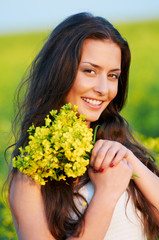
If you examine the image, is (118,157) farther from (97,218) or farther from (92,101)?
(92,101)

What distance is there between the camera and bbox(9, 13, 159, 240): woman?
1.97 metres

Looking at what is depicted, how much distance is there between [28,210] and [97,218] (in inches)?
14.8

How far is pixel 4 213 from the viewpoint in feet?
13.0

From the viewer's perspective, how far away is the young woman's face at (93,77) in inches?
90.2

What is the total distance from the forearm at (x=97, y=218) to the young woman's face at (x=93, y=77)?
556 millimetres

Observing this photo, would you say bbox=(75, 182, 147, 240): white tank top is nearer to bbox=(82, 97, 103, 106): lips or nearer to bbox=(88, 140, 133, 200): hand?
bbox=(88, 140, 133, 200): hand

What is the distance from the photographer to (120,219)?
2195 millimetres

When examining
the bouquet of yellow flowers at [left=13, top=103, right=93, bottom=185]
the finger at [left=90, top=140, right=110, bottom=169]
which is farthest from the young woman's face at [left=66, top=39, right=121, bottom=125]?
the bouquet of yellow flowers at [left=13, top=103, right=93, bottom=185]

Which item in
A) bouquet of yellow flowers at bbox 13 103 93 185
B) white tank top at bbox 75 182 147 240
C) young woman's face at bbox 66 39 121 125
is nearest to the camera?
bouquet of yellow flowers at bbox 13 103 93 185

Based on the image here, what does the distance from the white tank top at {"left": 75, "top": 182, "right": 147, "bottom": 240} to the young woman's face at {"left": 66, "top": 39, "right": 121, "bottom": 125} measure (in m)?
0.46

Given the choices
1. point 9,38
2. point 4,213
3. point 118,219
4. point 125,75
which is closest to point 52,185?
point 118,219

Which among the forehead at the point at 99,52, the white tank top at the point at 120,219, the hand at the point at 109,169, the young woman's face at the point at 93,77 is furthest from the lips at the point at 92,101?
the white tank top at the point at 120,219

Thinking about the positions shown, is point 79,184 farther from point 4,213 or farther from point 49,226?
point 4,213

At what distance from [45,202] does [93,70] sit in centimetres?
86
